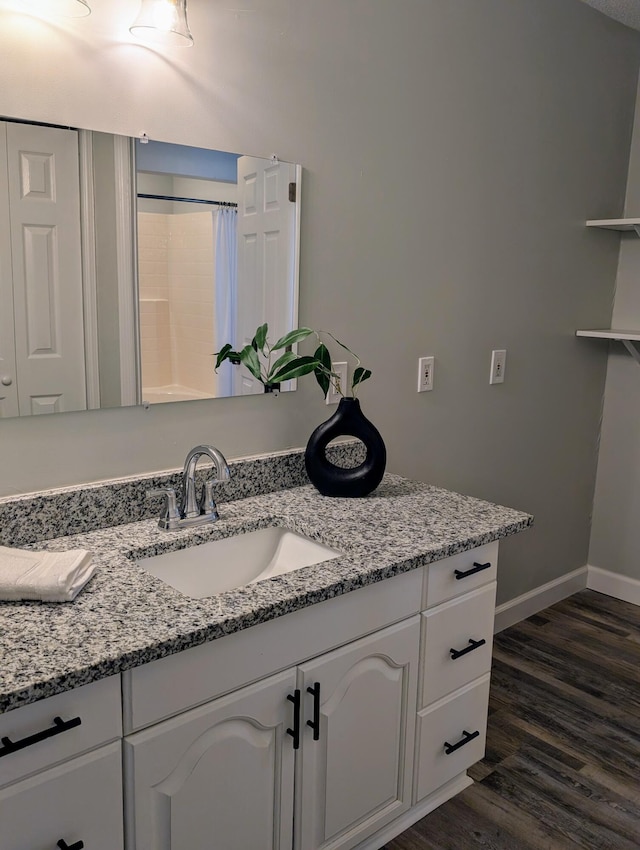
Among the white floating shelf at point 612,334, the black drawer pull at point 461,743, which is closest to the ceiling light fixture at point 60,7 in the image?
the black drawer pull at point 461,743

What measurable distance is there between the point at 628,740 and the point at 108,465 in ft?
5.78

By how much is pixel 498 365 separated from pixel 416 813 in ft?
4.86

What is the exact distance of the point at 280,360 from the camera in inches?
76.5

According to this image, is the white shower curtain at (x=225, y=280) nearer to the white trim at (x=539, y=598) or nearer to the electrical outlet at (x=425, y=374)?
the electrical outlet at (x=425, y=374)

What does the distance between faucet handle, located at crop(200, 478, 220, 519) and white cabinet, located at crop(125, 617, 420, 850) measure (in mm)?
441

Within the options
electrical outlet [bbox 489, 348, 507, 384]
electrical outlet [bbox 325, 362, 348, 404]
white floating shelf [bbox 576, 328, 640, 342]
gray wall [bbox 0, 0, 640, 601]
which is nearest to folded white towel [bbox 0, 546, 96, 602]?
gray wall [bbox 0, 0, 640, 601]

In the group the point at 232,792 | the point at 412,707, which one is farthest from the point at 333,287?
the point at 232,792

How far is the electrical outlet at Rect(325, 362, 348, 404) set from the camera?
84.4 inches

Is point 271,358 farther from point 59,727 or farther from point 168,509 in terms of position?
point 59,727

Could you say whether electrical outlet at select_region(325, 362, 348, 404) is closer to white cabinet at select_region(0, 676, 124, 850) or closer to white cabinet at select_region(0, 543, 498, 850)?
white cabinet at select_region(0, 543, 498, 850)

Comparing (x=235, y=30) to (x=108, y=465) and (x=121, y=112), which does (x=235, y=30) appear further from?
(x=108, y=465)

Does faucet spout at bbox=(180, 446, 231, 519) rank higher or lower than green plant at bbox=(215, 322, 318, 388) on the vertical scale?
lower

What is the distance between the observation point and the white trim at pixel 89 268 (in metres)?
1.56

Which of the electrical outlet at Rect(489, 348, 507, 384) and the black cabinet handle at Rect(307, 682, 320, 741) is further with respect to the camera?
the electrical outlet at Rect(489, 348, 507, 384)
